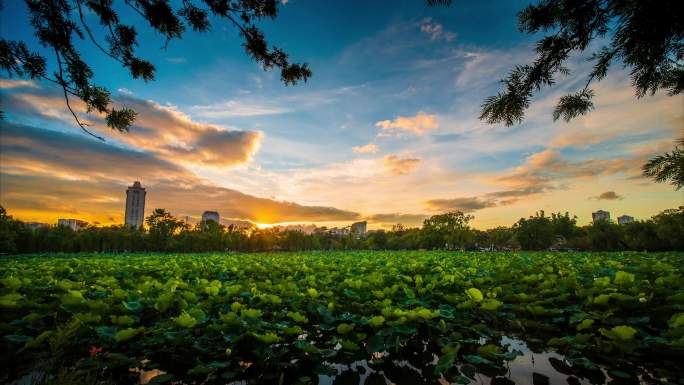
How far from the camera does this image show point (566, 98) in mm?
4547

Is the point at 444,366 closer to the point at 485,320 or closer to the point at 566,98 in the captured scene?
the point at 485,320

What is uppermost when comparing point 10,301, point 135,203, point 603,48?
point 135,203

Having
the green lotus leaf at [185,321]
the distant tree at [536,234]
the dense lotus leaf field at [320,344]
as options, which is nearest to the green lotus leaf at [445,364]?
the dense lotus leaf field at [320,344]

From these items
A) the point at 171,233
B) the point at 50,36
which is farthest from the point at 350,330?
the point at 171,233

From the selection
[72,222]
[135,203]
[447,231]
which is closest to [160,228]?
[447,231]

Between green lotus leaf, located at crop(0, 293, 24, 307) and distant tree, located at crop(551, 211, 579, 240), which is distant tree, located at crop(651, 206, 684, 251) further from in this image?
green lotus leaf, located at crop(0, 293, 24, 307)

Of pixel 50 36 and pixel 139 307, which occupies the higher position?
pixel 50 36

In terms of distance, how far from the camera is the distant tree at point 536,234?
60.8 m

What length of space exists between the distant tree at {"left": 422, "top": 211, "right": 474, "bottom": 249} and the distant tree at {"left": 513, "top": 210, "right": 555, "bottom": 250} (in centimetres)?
1102

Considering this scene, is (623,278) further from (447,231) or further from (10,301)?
(447,231)

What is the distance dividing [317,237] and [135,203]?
134759 mm

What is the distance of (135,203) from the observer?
572 ft

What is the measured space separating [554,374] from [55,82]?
6.50 metres

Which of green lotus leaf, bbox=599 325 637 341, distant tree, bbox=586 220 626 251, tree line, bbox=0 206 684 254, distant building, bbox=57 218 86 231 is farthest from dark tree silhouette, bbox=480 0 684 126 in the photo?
distant building, bbox=57 218 86 231
